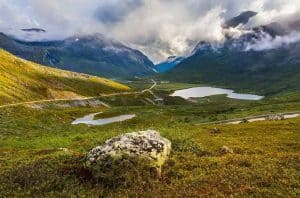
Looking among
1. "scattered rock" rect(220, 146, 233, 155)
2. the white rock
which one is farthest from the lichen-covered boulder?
"scattered rock" rect(220, 146, 233, 155)

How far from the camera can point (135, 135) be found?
34375mm

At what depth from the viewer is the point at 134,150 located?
31859 mm

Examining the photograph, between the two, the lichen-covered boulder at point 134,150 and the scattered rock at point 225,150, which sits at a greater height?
the lichen-covered boulder at point 134,150

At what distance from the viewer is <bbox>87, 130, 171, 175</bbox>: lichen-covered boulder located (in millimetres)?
31438

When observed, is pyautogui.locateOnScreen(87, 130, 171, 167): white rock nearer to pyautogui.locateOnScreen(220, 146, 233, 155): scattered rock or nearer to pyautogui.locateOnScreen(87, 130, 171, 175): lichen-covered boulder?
pyautogui.locateOnScreen(87, 130, 171, 175): lichen-covered boulder

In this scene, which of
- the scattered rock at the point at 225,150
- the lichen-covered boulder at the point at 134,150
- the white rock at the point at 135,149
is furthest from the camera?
the scattered rock at the point at 225,150

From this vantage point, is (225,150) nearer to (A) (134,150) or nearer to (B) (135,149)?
(B) (135,149)

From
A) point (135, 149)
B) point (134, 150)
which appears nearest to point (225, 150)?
point (135, 149)

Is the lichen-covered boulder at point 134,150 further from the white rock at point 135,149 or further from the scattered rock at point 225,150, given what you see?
the scattered rock at point 225,150

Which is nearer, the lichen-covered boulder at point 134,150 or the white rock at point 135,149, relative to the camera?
Result: the lichen-covered boulder at point 134,150

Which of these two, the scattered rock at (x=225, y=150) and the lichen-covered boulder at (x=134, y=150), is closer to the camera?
the lichen-covered boulder at (x=134, y=150)

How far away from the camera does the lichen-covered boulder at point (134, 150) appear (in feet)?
103

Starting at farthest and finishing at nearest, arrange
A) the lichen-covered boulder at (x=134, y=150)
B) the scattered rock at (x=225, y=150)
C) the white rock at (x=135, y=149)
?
the scattered rock at (x=225, y=150)
the white rock at (x=135, y=149)
the lichen-covered boulder at (x=134, y=150)

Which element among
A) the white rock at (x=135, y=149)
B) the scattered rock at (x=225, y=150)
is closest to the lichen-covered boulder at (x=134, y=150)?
the white rock at (x=135, y=149)
